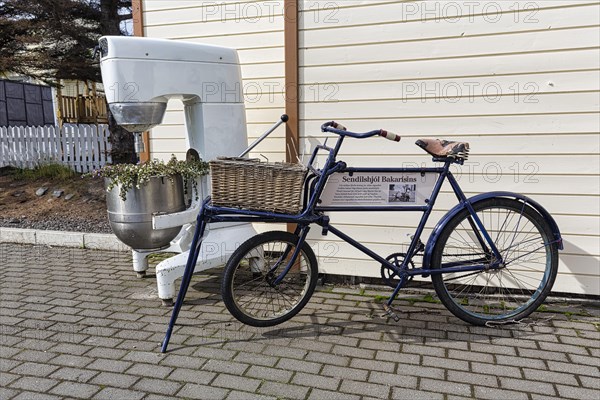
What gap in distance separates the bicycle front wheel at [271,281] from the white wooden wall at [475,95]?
81 centimetres

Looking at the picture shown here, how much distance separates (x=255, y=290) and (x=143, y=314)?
88 cm

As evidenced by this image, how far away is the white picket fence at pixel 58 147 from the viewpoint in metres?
9.15

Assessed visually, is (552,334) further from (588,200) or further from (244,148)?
(244,148)

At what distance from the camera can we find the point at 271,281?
3.23 meters

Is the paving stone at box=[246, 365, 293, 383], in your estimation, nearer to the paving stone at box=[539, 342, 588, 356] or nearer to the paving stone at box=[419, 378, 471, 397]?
the paving stone at box=[419, 378, 471, 397]

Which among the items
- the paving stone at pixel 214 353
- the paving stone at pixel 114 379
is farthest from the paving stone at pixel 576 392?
the paving stone at pixel 114 379

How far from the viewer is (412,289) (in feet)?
12.7

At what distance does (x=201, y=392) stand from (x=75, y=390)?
Result: 2.17 ft

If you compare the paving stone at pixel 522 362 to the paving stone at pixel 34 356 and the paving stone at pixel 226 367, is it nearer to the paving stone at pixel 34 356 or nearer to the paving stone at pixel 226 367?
the paving stone at pixel 226 367

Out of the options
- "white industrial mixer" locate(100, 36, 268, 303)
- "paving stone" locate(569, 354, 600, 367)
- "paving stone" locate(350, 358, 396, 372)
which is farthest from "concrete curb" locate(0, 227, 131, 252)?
"paving stone" locate(569, 354, 600, 367)

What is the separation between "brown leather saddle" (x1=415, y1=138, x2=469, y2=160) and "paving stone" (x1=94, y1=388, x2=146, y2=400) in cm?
220

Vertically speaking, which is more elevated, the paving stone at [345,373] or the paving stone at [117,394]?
the paving stone at [117,394]

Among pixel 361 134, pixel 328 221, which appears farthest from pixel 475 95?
pixel 328 221

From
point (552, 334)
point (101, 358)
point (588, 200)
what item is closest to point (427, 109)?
point (588, 200)
